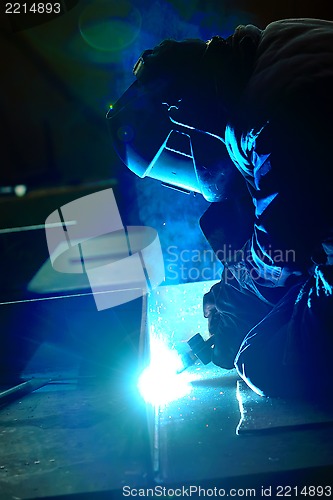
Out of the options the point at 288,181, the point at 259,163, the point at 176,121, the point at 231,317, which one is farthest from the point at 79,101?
the point at 288,181

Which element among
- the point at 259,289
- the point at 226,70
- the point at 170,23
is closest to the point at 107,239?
the point at 170,23

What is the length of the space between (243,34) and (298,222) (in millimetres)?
841

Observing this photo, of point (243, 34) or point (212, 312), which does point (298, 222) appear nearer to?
point (243, 34)

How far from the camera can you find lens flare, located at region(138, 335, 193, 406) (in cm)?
214

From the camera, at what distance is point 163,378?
240 cm

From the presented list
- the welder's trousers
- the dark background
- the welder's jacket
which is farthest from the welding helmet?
the dark background

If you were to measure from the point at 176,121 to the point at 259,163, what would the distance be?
1.68 ft

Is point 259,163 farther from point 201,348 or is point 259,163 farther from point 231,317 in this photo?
point 201,348

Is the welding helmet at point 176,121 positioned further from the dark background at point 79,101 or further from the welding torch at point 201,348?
the dark background at point 79,101

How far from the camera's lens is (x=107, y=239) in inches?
178

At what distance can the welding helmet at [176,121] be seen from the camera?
1954 mm

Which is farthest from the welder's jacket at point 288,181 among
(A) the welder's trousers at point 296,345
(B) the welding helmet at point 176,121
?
(B) the welding helmet at point 176,121

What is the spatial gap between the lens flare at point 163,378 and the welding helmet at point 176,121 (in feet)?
3.10

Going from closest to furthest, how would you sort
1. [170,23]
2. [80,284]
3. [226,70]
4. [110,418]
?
[226,70] < [110,418] < [80,284] < [170,23]
